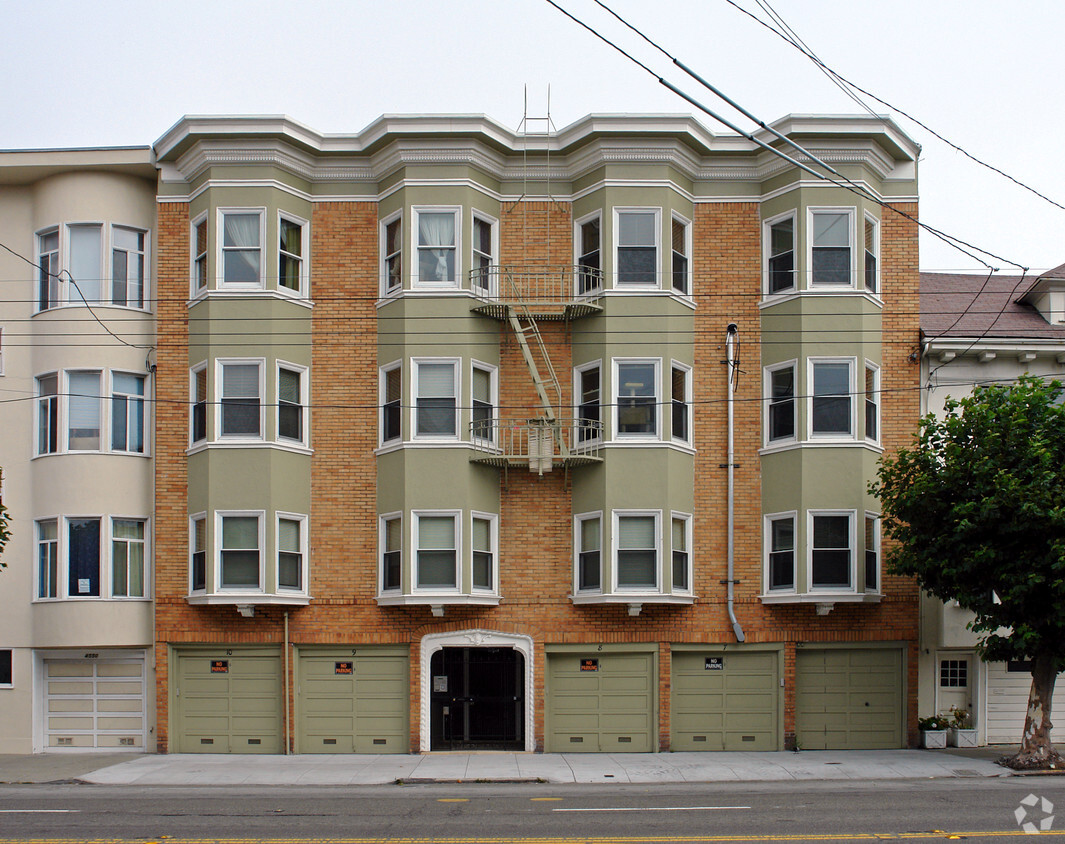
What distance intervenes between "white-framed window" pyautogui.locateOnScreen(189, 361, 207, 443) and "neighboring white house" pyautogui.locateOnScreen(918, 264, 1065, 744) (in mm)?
14453

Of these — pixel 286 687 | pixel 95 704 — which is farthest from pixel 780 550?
pixel 95 704

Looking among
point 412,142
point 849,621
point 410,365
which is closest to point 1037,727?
point 849,621

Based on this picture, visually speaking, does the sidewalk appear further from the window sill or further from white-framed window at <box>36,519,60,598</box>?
white-framed window at <box>36,519,60,598</box>

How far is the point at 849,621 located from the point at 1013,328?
7172 millimetres

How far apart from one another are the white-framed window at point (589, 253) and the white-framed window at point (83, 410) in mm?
9935

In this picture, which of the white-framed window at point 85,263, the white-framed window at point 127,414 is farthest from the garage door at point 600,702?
the white-framed window at point 85,263

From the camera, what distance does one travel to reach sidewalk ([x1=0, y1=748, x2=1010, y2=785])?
1978cm

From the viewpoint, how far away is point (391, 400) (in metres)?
23.9

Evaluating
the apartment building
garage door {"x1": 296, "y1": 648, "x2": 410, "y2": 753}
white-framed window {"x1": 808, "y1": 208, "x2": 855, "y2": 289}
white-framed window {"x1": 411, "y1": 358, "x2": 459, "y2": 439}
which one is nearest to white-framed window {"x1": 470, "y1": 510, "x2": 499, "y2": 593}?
the apartment building

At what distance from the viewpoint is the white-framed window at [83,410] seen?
78.5 feet

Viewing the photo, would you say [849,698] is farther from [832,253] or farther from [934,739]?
[832,253]

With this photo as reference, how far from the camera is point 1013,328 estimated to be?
2492 centimetres

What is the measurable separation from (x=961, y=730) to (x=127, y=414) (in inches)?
698

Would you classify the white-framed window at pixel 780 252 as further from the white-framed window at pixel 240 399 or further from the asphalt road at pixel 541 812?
Answer: the white-framed window at pixel 240 399
